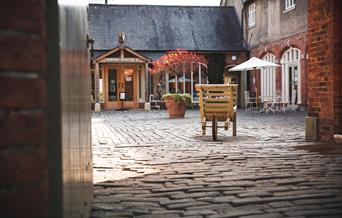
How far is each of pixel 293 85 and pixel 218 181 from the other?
18.1m

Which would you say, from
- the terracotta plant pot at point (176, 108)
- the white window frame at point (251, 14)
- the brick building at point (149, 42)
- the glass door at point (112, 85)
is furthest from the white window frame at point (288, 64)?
the glass door at point (112, 85)

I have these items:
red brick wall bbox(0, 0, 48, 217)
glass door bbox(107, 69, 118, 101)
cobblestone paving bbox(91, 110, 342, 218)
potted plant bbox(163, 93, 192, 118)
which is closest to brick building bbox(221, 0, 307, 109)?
potted plant bbox(163, 93, 192, 118)

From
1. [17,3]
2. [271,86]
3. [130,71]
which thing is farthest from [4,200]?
[130,71]

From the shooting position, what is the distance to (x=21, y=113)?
956 millimetres

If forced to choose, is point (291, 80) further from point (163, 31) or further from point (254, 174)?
point (254, 174)

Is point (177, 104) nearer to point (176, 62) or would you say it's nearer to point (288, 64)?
point (288, 64)

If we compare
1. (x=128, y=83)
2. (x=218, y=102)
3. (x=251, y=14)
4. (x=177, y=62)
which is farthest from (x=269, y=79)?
(x=218, y=102)

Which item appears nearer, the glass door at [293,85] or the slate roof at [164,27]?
the glass door at [293,85]

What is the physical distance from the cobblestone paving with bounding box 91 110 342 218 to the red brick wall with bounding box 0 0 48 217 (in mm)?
2151

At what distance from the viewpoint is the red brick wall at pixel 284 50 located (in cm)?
1978

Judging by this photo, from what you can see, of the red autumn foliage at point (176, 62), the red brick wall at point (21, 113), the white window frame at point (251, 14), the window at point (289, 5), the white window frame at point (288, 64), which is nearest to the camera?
the red brick wall at point (21, 113)

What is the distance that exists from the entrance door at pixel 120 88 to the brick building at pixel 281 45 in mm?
7247

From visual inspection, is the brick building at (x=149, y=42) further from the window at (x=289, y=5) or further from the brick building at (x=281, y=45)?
the window at (x=289, y=5)

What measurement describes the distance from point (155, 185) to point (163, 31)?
24774 millimetres
